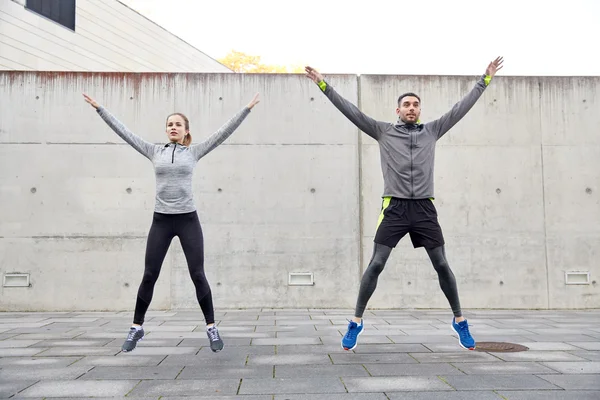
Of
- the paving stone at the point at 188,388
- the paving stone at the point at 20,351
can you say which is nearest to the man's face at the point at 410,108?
the paving stone at the point at 188,388

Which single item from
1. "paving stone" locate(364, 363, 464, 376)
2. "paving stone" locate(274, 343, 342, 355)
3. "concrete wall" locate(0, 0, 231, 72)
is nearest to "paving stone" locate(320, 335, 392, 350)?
"paving stone" locate(274, 343, 342, 355)

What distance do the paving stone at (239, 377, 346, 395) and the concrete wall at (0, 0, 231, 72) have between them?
613 inches

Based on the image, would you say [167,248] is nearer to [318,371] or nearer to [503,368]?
[318,371]

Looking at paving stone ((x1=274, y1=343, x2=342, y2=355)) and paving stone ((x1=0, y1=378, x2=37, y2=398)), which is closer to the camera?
paving stone ((x1=0, y1=378, x2=37, y2=398))

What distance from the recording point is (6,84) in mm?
7668

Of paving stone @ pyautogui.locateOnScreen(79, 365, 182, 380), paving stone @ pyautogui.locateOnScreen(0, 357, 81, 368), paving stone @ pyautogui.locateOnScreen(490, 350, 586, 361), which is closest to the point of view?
paving stone @ pyautogui.locateOnScreen(79, 365, 182, 380)

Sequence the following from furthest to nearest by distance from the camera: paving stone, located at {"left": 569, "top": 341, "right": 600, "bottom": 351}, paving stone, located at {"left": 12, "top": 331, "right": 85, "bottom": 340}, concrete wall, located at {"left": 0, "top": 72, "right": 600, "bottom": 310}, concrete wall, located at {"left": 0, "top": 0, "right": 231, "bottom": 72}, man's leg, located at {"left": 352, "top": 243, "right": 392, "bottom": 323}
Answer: concrete wall, located at {"left": 0, "top": 0, "right": 231, "bottom": 72}, concrete wall, located at {"left": 0, "top": 72, "right": 600, "bottom": 310}, paving stone, located at {"left": 12, "top": 331, "right": 85, "bottom": 340}, paving stone, located at {"left": 569, "top": 341, "right": 600, "bottom": 351}, man's leg, located at {"left": 352, "top": 243, "right": 392, "bottom": 323}

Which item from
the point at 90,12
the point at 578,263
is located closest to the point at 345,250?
the point at 578,263

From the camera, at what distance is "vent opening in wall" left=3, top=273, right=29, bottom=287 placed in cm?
737

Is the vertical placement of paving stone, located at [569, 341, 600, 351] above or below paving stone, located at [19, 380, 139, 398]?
below

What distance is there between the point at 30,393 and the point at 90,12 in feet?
63.2

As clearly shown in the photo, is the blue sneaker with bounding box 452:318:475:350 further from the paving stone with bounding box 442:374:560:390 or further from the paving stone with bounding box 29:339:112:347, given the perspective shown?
the paving stone with bounding box 29:339:112:347

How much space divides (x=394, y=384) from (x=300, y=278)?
4476 mm

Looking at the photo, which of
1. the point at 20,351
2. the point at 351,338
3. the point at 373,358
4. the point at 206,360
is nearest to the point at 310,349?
the point at 351,338
